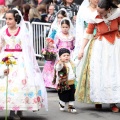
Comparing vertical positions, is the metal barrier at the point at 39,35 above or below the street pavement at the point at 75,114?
above

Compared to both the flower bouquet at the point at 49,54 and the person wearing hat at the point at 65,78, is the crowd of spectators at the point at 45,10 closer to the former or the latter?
the flower bouquet at the point at 49,54

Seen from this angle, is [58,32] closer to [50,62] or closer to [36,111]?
[50,62]

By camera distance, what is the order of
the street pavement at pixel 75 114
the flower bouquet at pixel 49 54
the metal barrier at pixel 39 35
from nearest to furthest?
the street pavement at pixel 75 114
the flower bouquet at pixel 49 54
the metal barrier at pixel 39 35

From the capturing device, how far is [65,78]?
1129 cm

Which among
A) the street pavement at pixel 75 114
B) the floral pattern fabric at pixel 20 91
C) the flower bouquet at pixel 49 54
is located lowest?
the street pavement at pixel 75 114

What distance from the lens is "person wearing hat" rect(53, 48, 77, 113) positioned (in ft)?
37.0

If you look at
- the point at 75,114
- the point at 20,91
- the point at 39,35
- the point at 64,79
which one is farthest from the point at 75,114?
the point at 39,35

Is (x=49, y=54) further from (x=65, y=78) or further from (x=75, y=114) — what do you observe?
(x=75, y=114)

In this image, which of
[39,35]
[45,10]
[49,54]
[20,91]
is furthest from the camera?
[45,10]

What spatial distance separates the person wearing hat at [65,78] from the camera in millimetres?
11266

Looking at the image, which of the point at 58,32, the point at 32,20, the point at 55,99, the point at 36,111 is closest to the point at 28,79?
the point at 36,111

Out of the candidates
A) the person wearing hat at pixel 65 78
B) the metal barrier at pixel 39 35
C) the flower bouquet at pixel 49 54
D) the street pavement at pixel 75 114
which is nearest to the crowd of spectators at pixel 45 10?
the metal barrier at pixel 39 35

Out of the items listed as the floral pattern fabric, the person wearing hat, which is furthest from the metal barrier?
the floral pattern fabric

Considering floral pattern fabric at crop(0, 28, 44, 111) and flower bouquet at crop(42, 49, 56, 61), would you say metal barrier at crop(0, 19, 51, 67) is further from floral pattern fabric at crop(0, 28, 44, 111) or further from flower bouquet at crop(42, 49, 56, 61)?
floral pattern fabric at crop(0, 28, 44, 111)
